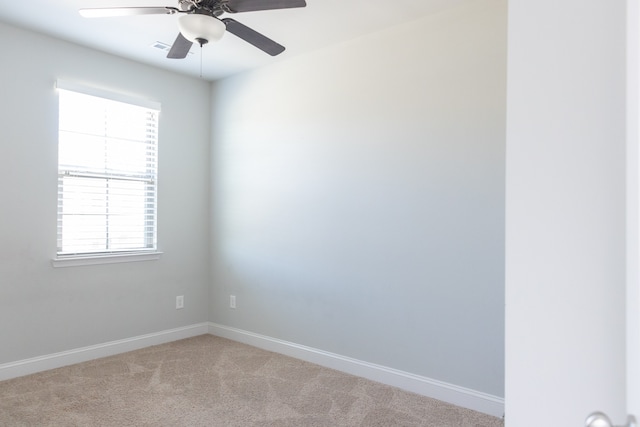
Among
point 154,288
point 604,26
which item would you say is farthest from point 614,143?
point 154,288

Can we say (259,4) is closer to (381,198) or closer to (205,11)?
(205,11)

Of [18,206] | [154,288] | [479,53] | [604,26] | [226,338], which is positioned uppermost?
[479,53]

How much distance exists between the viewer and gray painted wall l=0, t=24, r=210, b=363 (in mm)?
3209

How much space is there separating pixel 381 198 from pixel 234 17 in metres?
1.66

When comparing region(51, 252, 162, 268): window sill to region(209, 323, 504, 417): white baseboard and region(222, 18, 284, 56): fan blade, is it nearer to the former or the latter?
region(209, 323, 504, 417): white baseboard

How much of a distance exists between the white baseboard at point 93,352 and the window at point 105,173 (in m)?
0.81

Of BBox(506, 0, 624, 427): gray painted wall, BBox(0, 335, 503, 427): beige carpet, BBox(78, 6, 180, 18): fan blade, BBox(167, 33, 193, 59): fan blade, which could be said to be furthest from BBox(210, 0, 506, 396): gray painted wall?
BBox(506, 0, 624, 427): gray painted wall

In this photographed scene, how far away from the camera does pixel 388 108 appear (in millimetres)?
3172

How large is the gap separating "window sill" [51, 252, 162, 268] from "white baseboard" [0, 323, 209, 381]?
0.72 metres

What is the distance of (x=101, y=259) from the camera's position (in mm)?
3697

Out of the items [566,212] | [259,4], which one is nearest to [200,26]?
[259,4]

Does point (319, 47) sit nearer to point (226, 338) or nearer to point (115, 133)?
point (115, 133)

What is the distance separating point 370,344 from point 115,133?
9.51 ft

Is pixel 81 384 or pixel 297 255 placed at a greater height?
pixel 297 255
